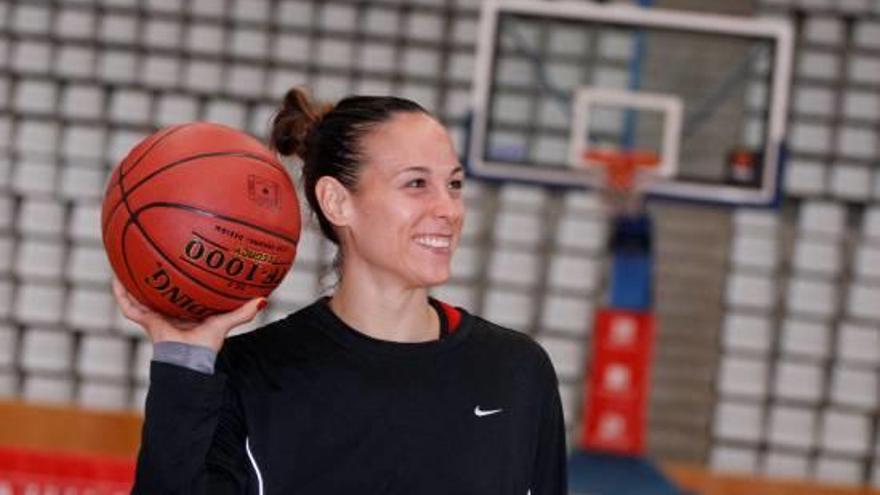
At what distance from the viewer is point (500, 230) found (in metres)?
Answer: 7.26

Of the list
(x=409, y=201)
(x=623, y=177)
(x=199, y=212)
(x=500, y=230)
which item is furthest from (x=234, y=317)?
(x=500, y=230)

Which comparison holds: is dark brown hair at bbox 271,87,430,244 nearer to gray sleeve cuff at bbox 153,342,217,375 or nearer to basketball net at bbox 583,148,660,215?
gray sleeve cuff at bbox 153,342,217,375

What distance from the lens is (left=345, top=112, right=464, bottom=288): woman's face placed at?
6.10 feet

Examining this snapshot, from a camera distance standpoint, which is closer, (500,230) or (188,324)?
(188,324)

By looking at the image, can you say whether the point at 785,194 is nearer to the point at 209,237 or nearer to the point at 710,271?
the point at 710,271

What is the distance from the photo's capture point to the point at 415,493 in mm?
1813

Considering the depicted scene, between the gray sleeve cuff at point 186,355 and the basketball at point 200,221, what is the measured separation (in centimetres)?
7

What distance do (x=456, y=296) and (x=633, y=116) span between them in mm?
1537

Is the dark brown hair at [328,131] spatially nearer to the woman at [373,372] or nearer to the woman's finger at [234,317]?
the woman at [373,372]

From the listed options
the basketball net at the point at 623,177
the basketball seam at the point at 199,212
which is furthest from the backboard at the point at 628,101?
the basketball seam at the point at 199,212

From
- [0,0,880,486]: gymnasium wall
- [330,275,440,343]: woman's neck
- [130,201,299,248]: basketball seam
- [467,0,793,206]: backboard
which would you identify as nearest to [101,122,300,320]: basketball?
[130,201,299,248]: basketball seam

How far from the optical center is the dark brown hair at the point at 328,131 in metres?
1.94

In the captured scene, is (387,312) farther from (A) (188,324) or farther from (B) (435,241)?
(A) (188,324)

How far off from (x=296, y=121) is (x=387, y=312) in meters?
0.34
